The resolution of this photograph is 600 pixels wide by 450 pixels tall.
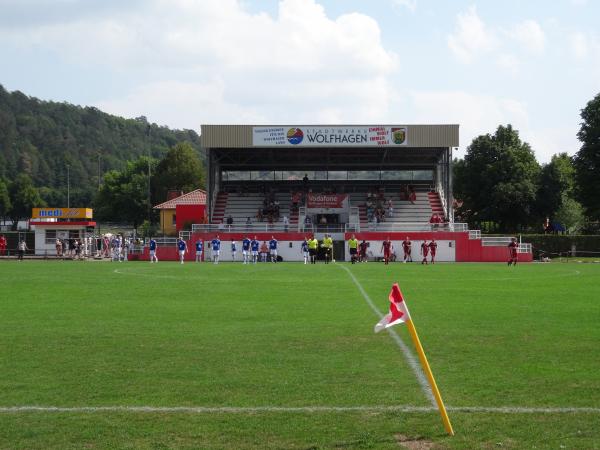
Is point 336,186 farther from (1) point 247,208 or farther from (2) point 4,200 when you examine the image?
(2) point 4,200

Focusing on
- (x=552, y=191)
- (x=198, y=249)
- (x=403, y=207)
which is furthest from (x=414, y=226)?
(x=552, y=191)

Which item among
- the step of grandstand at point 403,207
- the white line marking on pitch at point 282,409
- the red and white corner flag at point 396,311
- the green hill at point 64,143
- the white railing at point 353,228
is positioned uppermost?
the green hill at point 64,143

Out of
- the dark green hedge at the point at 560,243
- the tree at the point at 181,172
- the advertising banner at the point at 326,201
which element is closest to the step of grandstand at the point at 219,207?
the advertising banner at the point at 326,201

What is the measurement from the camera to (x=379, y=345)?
37.0 feet

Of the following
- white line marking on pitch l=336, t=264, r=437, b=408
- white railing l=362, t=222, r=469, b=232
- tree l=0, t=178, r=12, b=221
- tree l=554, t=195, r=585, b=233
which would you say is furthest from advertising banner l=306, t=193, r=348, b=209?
tree l=0, t=178, r=12, b=221

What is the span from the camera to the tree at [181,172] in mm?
107750

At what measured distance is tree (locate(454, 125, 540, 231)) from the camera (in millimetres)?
68875

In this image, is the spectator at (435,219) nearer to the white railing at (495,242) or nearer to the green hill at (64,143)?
the white railing at (495,242)

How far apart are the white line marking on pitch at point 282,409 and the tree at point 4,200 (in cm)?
13307

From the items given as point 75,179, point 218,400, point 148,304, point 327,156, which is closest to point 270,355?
point 218,400

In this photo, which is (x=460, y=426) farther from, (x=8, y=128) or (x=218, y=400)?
(x=8, y=128)

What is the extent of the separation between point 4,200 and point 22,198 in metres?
4.09

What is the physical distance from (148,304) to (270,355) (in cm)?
796

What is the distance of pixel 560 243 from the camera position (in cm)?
5547
